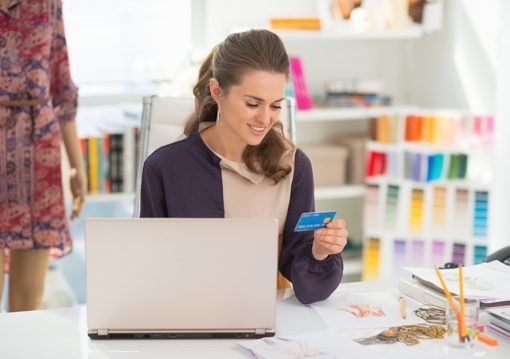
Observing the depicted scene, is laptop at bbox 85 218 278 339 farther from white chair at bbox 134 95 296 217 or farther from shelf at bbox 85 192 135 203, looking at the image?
shelf at bbox 85 192 135 203

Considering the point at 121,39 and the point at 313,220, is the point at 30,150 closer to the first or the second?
the point at 313,220

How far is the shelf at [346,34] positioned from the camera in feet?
12.5

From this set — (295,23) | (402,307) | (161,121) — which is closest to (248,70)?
(161,121)

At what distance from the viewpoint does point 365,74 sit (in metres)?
4.32

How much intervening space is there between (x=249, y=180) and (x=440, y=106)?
95.5 inches

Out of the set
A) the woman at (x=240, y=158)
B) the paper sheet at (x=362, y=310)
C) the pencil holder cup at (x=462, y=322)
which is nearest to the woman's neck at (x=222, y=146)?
the woman at (x=240, y=158)

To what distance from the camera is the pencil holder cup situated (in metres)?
1.54

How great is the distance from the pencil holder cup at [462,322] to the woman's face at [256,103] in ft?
2.00

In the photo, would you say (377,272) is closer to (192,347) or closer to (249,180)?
(249,180)

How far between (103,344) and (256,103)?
2.21ft

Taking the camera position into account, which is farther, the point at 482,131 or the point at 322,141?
the point at 322,141

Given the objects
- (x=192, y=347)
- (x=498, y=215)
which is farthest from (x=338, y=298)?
(x=498, y=215)

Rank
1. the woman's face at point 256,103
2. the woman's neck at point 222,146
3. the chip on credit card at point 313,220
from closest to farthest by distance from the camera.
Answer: the chip on credit card at point 313,220, the woman's face at point 256,103, the woman's neck at point 222,146

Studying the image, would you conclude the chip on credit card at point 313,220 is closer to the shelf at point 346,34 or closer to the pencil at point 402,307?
the pencil at point 402,307
